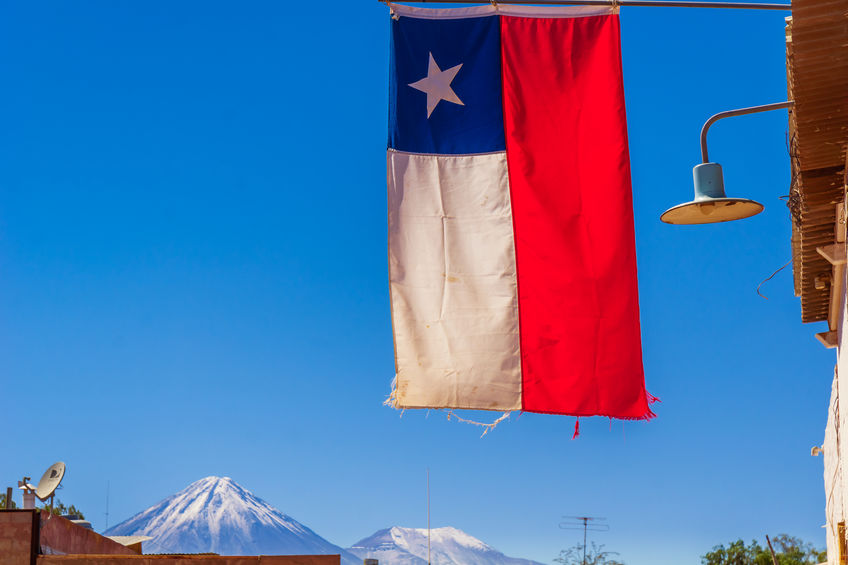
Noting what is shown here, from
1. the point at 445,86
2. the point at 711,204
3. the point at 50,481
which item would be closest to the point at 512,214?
the point at 445,86

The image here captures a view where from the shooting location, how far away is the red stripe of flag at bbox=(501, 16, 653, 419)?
9570 millimetres

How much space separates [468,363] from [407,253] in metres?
1.16

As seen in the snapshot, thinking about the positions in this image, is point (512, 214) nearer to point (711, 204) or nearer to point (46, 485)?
point (711, 204)

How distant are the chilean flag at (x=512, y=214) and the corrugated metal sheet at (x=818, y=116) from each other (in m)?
1.59

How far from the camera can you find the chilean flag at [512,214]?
9625 millimetres

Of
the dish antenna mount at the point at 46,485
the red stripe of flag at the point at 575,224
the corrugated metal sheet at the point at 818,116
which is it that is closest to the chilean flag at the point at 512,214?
the red stripe of flag at the point at 575,224

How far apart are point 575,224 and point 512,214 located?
600mm

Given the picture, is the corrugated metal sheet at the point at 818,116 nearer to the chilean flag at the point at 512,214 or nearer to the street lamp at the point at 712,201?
the street lamp at the point at 712,201

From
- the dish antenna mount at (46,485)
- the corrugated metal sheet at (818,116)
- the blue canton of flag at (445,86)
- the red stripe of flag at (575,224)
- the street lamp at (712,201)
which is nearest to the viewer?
the corrugated metal sheet at (818,116)

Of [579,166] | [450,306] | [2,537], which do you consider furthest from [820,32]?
[2,537]

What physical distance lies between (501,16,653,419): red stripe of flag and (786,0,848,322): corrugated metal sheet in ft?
5.19

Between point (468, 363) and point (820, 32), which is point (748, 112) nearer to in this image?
point (820, 32)

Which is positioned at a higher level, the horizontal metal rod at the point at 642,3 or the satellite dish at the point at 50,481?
the horizontal metal rod at the point at 642,3

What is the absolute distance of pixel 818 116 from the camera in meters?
9.23
